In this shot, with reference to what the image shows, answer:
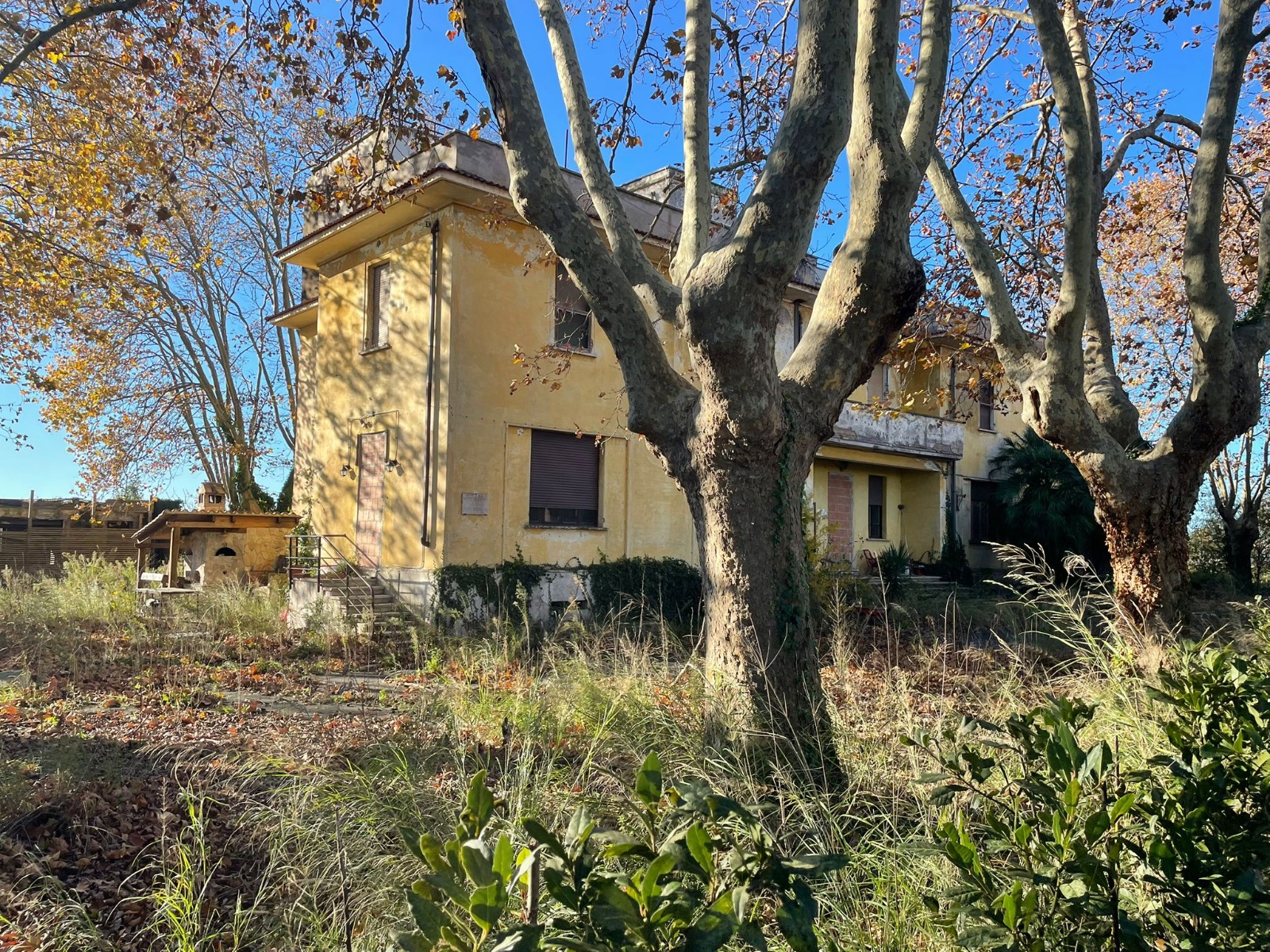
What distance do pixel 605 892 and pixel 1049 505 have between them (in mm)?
21139

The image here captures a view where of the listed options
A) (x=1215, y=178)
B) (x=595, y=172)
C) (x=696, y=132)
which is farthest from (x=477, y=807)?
(x=1215, y=178)

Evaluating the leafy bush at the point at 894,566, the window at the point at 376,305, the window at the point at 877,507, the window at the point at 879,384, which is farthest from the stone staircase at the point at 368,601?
the window at the point at 879,384

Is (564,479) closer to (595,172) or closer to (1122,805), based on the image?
(595,172)

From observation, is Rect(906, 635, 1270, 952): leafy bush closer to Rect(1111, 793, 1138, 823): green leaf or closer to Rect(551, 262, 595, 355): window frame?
Rect(1111, 793, 1138, 823): green leaf

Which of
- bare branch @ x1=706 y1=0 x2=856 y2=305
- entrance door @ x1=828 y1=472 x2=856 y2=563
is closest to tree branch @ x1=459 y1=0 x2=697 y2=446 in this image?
bare branch @ x1=706 y1=0 x2=856 y2=305

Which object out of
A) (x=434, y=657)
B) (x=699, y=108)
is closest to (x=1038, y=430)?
(x=699, y=108)

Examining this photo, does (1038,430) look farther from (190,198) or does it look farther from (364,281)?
(190,198)

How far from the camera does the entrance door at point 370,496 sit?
14016 mm

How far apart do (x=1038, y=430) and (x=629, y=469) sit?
25.4 feet

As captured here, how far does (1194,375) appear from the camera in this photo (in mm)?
7672

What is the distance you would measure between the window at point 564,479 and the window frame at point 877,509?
10195mm

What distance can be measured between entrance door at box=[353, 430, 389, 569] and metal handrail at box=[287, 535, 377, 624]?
0.18m

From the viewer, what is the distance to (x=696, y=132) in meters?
6.27

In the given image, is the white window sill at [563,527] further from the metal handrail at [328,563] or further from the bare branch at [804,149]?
the bare branch at [804,149]
